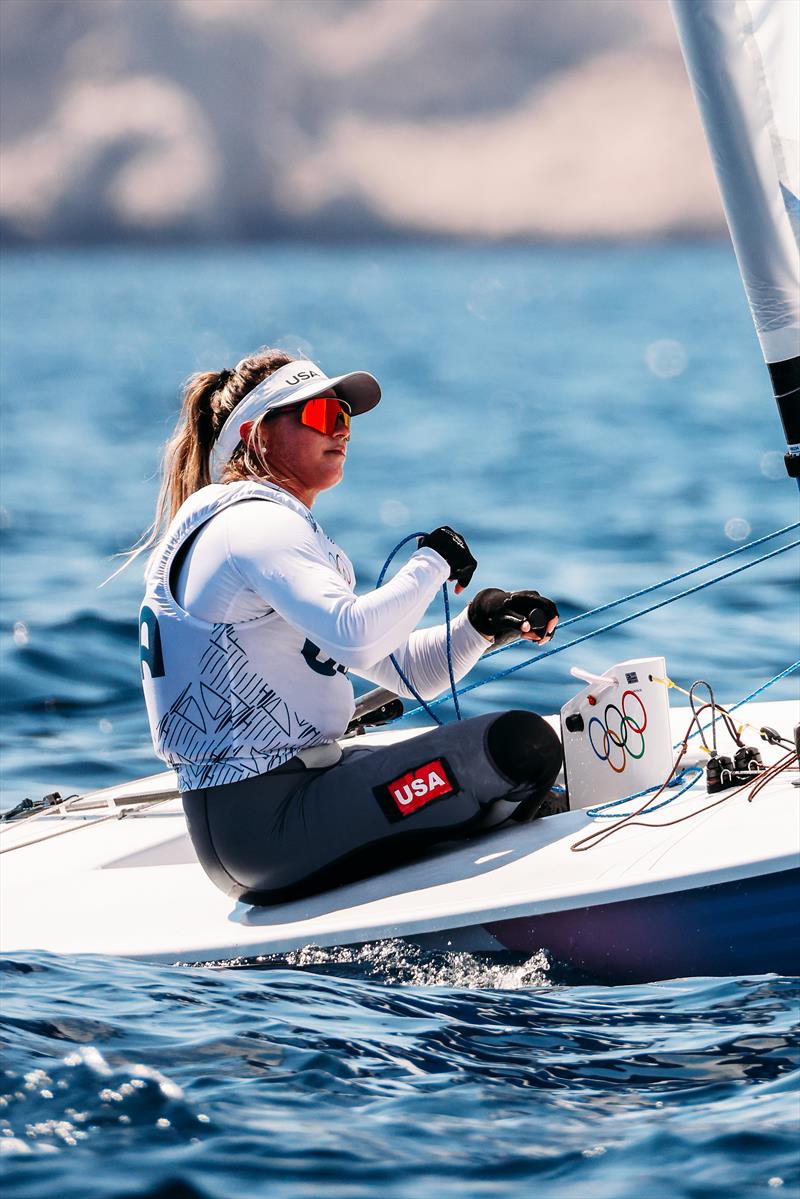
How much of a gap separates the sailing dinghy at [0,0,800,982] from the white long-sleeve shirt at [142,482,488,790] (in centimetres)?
30

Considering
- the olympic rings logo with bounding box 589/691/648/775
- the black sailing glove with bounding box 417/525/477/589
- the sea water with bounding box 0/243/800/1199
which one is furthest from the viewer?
the olympic rings logo with bounding box 589/691/648/775

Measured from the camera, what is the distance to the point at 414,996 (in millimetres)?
2826

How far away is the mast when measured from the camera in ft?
10.6

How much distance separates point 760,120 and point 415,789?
1394 mm

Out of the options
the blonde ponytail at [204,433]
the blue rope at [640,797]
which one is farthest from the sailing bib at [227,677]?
the blue rope at [640,797]

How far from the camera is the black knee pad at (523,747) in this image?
3.06 meters

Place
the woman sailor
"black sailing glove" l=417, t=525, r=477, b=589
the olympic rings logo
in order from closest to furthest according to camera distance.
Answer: the woman sailor < "black sailing glove" l=417, t=525, r=477, b=589 < the olympic rings logo

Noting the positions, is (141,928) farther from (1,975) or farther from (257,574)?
(257,574)

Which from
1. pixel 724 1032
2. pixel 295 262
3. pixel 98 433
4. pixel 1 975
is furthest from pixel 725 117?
pixel 295 262

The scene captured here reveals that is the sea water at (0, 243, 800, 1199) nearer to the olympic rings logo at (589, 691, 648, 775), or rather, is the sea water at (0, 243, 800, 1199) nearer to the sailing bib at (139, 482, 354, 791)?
the sailing bib at (139, 482, 354, 791)

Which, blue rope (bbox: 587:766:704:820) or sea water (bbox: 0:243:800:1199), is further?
blue rope (bbox: 587:766:704:820)

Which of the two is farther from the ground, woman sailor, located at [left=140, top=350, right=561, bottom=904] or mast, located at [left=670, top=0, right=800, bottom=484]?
mast, located at [left=670, top=0, right=800, bottom=484]

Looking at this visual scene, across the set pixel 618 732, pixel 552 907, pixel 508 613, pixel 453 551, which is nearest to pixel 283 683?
pixel 453 551

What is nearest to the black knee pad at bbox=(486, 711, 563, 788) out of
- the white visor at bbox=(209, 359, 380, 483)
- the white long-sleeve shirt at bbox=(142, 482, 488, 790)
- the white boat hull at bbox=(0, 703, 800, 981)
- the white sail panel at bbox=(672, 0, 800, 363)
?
the white boat hull at bbox=(0, 703, 800, 981)
